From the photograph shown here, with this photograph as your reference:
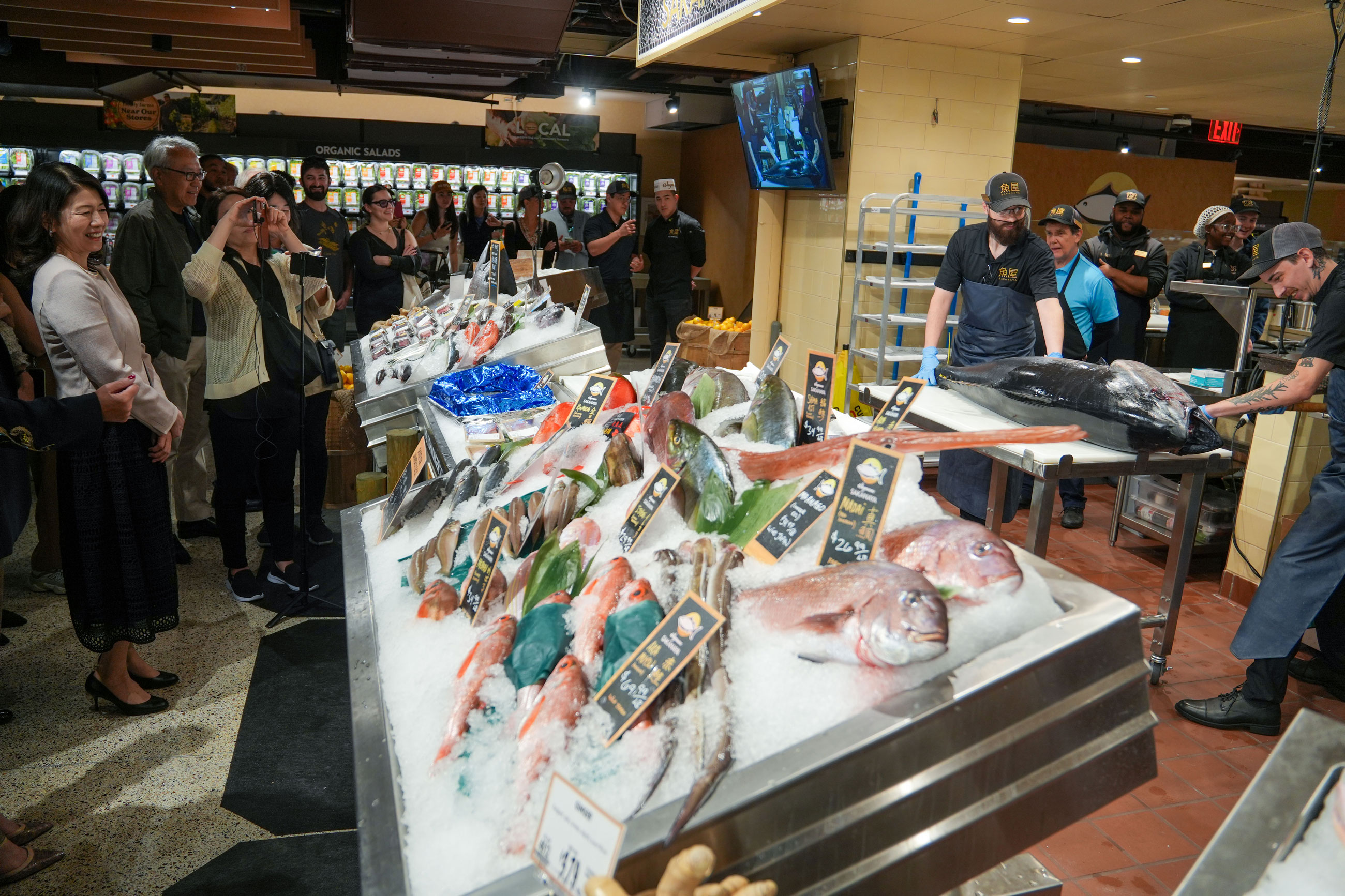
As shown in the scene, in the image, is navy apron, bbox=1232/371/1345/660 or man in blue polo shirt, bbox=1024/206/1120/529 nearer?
navy apron, bbox=1232/371/1345/660

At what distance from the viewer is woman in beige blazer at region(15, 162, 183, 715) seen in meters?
2.76

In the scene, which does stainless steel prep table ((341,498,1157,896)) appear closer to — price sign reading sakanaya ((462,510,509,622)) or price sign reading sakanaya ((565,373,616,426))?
price sign reading sakanaya ((462,510,509,622))

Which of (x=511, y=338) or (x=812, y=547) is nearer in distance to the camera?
(x=812, y=547)

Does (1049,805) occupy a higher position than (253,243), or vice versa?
(253,243)

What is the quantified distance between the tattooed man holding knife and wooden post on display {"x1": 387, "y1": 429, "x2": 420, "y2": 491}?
3.20 m

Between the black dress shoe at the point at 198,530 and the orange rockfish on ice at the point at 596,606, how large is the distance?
4260mm

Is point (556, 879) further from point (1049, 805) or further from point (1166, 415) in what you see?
point (1166, 415)

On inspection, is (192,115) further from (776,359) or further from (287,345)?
(776,359)

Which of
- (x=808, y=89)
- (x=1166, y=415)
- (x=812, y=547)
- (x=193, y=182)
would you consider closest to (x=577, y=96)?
(x=808, y=89)

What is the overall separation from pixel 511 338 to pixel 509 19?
238 centimetres

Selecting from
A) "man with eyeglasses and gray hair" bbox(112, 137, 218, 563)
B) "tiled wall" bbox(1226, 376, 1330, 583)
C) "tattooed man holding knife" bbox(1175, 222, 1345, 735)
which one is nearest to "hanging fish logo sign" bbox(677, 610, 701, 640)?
"tattooed man holding knife" bbox(1175, 222, 1345, 735)

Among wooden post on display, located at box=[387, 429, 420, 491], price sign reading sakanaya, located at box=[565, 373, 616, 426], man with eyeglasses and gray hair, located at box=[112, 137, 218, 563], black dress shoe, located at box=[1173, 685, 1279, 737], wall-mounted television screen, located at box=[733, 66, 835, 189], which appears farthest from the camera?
wall-mounted television screen, located at box=[733, 66, 835, 189]

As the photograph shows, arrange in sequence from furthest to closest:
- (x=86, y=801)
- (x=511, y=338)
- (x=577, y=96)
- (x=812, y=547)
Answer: (x=577, y=96), (x=511, y=338), (x=86, y=801), (x=812, y=547)

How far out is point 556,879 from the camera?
1010 mm
